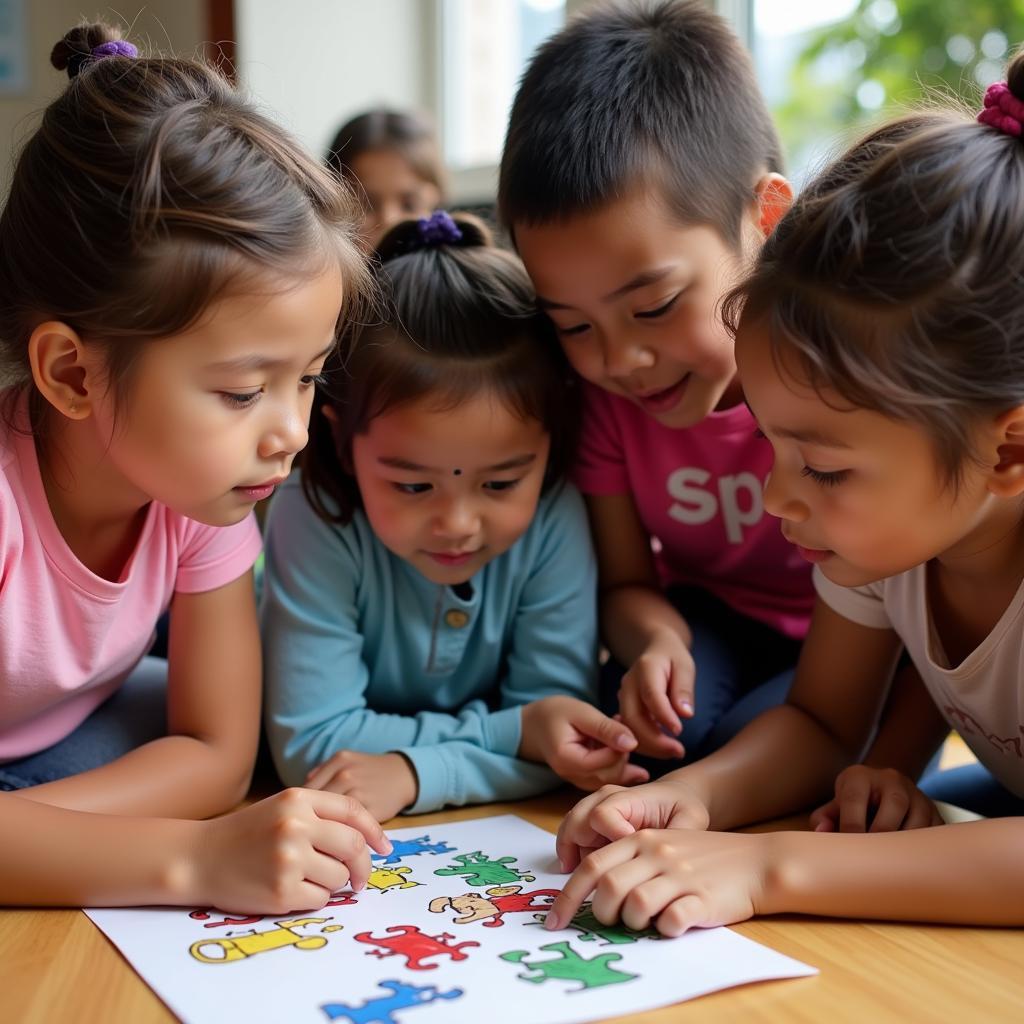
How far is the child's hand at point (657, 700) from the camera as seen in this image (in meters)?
1.01

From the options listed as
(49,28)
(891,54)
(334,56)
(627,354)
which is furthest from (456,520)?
(49,28)

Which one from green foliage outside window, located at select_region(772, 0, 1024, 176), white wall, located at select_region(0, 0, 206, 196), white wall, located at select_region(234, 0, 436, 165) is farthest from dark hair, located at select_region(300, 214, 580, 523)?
white wall, located at select_region(0, 0, 206, 196)

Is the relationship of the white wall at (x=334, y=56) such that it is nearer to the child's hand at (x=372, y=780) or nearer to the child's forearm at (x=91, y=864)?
the child's hand at (x=372, y=780)

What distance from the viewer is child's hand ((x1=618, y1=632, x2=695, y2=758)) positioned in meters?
1.01

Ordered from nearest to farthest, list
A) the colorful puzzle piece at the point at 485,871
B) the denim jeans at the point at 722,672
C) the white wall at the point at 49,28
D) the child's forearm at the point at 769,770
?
the colorful puzzle piece at the point at 485,871, the child's forearm at the point at 769,770, the denim jeans at the point at 722,672, the white wall at the point at 49,28

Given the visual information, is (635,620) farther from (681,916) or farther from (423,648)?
(681,916)

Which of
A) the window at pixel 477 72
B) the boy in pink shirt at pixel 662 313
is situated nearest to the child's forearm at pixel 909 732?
the boy in pink shirt at pixel 662 313

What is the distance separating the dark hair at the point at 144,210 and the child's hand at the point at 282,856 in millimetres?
310

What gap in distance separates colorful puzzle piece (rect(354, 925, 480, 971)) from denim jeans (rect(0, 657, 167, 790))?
407 mm

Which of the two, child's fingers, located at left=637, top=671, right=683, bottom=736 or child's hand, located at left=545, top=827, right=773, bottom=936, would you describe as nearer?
child's hand, located at left=545, top=827, right=773, bottom=936

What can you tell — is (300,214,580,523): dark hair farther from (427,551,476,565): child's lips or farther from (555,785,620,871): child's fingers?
(555,785,620,871): child's fingers

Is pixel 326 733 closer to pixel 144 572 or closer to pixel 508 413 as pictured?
pixel 144 572

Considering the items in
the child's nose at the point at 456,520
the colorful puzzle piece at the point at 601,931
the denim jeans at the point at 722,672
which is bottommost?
the denim jeans at the point at 722,672

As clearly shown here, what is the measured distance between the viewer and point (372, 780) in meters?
1.00
